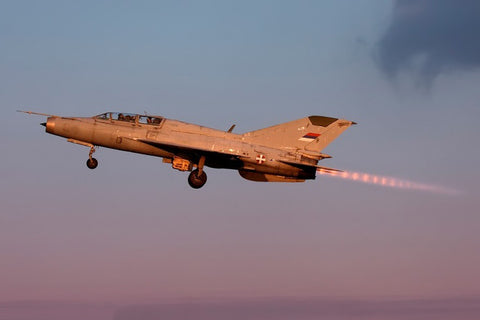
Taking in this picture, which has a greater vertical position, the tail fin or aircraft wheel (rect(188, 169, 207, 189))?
the tail fin

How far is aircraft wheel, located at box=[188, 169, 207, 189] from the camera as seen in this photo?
3625 centimetres

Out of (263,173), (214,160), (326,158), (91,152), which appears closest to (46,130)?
(91,152)

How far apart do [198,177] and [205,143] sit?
5.86 feet

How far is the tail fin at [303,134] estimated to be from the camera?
3700 cm

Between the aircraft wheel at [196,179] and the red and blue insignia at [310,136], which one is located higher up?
the red and blue insignia at [310,136]

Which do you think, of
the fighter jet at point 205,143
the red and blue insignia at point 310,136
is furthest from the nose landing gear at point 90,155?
the red and blue insignia at point 310,136

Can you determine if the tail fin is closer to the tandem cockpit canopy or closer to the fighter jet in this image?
the fighter jet

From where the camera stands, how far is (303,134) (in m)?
37.2

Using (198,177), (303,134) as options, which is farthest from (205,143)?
(303,134)

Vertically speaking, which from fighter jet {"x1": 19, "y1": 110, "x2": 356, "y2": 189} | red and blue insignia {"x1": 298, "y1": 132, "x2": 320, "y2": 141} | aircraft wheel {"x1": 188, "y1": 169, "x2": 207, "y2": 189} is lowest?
aircraft wheel {"x1": 188, "y1": 169, "x2": 207, "y2": 189}

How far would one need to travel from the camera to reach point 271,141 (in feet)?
121

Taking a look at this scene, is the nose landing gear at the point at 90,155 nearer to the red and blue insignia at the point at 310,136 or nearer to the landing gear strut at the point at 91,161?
the landing gear strut at the point at 91,161

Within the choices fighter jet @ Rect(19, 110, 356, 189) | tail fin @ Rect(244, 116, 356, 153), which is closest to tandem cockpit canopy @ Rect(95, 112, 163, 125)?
fighter jet @ Rect(19, 110, 356, 189)

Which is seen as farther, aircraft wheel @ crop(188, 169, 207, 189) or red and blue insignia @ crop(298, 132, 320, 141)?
red and blue insignia @ crop(298, 132, 320, 141)
